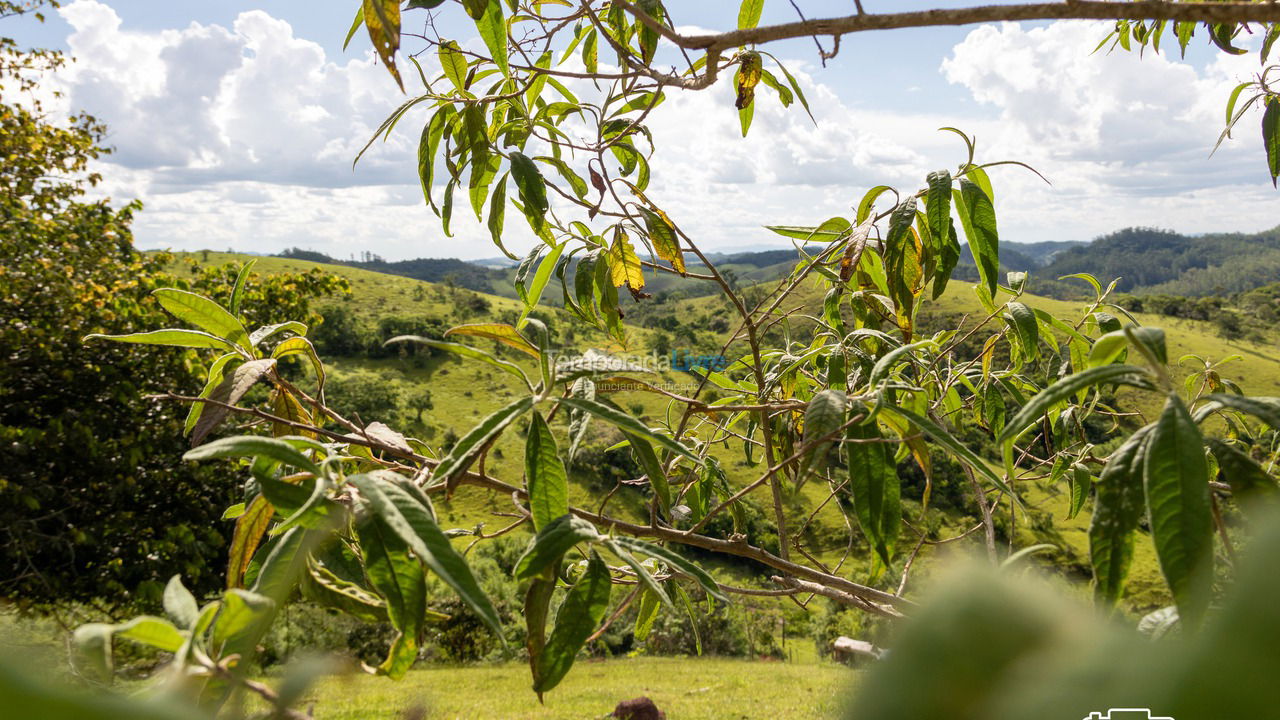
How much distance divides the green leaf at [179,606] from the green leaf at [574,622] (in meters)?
0.36

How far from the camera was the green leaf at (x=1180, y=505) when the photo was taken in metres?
0.52

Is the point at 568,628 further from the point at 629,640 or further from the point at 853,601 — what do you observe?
the point at 629,640

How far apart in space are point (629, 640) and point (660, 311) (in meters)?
42.1

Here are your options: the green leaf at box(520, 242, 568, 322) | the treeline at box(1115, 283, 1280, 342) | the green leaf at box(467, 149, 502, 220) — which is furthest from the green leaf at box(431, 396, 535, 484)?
the treeline at box(1115, 283, 1280, 342)

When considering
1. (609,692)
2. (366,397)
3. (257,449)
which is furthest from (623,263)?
(366,397)

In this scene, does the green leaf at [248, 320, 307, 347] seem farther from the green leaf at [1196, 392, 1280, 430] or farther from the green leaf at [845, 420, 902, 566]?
the green leaf at [1196, 392, 1280, 430]

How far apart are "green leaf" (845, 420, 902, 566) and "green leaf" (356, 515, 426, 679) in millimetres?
521

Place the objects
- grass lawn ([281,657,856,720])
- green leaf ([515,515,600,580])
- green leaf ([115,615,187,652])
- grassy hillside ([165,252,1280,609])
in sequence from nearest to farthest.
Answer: green leaf ([115,615,187,652])
green leaf ([515,515,600,580])
grass lawn ([281,657,856,720])
grassy hillside ([165,252,1280,609])

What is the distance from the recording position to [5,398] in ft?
27.1

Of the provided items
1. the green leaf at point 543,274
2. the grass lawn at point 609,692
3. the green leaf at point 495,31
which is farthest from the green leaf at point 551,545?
the grass lawn at point 609,692

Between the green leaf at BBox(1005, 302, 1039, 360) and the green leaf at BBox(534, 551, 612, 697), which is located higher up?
the green leaf at BBox(1005, 302, 1039, 360)

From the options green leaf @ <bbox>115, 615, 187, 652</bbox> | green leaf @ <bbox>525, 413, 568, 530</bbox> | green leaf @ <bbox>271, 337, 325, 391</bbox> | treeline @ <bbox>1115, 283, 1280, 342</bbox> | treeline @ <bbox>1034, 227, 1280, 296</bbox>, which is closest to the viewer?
green leaf @ <bbox>115, 615, 187, 652</bbox>

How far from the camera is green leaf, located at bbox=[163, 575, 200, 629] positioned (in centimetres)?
50

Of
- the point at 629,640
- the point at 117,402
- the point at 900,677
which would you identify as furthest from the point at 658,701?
the point at 900,677
